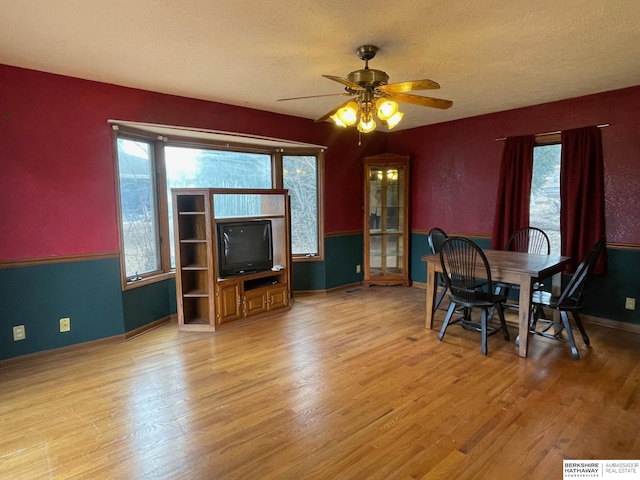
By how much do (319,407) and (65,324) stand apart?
247 centimetres

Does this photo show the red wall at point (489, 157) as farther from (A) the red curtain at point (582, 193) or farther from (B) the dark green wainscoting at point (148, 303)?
(B) the dark green wainscoting at point (148, 303)

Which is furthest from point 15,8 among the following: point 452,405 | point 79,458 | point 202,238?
point 452,405

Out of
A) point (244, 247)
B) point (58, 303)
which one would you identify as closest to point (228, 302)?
point (244, 247)

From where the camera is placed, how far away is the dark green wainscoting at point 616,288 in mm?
3670

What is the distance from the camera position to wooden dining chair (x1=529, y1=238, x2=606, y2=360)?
290cm

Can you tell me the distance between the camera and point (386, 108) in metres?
2.56

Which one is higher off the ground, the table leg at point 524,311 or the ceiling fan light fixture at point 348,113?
the ceiling fan light fixture at point 348,113

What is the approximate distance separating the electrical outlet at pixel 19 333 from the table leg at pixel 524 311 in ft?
13.8

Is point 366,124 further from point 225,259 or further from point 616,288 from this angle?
point 616,288

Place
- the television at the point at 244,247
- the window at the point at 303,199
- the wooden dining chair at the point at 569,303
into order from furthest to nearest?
the window at the point at 303,199, the television at the point at 244,247, the wooden dining chair at the point at 569,303

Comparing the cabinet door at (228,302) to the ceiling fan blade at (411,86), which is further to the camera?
the cabinet door at (228,302)

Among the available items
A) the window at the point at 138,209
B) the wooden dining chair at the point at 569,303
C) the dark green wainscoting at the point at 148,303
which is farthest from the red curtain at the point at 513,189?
the window at the point at 138,209

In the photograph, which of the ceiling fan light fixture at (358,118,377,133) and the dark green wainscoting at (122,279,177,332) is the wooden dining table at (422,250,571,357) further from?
the dark green wainscoting at (122,279,177,332)

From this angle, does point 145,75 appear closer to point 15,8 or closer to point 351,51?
point 15,8
